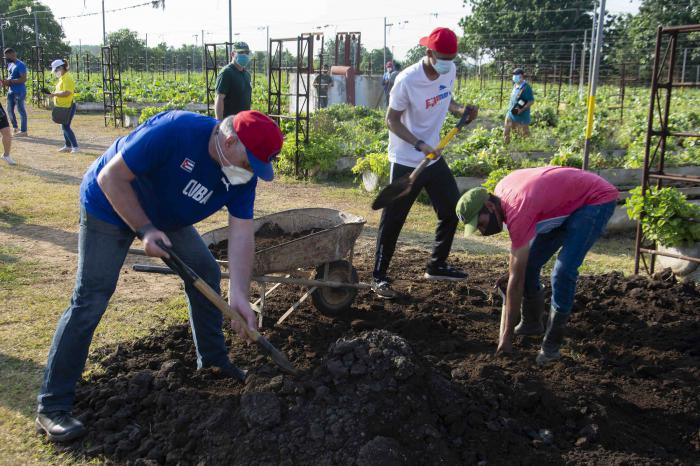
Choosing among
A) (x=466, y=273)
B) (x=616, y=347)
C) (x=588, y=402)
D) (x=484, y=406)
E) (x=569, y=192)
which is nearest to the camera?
(x=484, y=406)

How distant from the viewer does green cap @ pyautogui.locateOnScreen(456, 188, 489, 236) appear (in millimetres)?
3602

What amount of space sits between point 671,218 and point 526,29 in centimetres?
5008

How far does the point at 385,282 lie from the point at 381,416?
93.6 inches

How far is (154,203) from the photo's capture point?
3227 mm

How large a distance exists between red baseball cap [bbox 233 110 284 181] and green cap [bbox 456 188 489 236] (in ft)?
3.94

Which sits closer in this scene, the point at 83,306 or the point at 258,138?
the point at 258,138

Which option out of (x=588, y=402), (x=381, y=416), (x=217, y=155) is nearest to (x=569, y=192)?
(x=588, y=402)

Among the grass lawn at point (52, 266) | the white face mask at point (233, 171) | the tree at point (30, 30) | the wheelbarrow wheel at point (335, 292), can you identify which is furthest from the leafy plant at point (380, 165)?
the tree at point (30, 30)

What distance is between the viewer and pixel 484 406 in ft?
10.7

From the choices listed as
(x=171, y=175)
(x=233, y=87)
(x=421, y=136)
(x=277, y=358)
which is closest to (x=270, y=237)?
(x=421, y=136)

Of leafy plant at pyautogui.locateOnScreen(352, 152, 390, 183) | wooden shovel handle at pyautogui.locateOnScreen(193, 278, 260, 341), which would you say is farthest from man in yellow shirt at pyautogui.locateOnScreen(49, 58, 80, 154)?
wooden shovel handle at pyautogui.locateOnScreen(193, 278, 260, 341)

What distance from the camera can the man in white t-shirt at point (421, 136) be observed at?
512cm

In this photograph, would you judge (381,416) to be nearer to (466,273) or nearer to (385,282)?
(385,282)

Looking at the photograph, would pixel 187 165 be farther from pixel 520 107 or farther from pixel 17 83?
pixel 17 83
